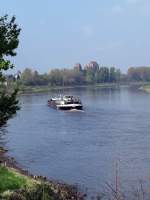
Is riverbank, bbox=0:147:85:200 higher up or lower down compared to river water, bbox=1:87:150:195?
higher up

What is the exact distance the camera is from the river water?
34.9m

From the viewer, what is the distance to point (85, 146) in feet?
157

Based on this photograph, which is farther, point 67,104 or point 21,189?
point 67,104

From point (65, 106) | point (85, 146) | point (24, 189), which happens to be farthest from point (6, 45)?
point (65, 106)

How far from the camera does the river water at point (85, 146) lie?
34.9m

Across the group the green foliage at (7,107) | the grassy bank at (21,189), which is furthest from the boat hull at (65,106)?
the green foliage at (7,107)

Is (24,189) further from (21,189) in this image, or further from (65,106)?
(65,106)

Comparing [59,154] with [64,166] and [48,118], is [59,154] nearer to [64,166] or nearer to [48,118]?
[64,166]

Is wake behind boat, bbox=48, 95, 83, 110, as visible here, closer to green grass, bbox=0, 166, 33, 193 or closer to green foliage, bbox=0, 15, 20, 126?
green grass, bbox=0, 166, 33, 193

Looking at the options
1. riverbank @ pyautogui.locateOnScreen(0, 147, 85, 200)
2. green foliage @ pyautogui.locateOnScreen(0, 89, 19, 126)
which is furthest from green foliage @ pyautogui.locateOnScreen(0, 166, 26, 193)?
green foliage @ pyautogui.locateOnScreen(0, 89, 19, 126)

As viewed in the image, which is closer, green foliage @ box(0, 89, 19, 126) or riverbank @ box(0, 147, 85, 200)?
green foliage @ box(0, 89, 19, 126)

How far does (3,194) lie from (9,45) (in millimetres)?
6860

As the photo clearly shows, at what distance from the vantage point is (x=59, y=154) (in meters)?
43.7

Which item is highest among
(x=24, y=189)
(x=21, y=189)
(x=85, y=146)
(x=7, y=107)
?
(x=7, y=107)
